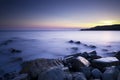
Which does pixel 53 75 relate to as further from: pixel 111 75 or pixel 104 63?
pixel 104 63

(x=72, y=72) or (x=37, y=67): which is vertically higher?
(x=37, y=67)

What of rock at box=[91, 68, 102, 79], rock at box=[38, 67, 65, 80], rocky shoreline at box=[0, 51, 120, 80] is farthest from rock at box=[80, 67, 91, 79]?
rock at box=[38, 67, 65, 80]

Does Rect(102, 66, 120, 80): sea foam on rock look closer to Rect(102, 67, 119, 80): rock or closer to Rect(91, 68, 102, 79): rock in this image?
Rect(102, 67, 119, 80): rock

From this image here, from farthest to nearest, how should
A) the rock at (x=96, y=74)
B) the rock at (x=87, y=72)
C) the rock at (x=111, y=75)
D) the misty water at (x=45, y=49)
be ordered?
the misty water at (x=45, y=49) → the rock at (x=87, y=72) → the rock at (x=96, y=74) → the rock at (x=111, y=75)

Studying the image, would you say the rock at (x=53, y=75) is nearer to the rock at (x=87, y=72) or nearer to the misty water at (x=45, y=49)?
the rock at (x=87, y=72)

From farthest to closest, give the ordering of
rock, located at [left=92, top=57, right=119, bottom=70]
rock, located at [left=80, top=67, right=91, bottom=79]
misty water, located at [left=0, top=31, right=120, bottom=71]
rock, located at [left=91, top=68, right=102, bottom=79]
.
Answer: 1. misty water, located at [left=0, top=31, right=120, bottom=71]
2. rock, located at [left=92, top=57, right=119, bottom=70]
3. rock, located at [left=80, top=67, right=91, bottom=79]
4. rock, located at [left=91, top=68, right=102, bottom=79]

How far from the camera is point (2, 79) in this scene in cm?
608

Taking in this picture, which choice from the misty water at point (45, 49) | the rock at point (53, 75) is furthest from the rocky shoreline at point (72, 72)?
the misty water at point (45, 49)

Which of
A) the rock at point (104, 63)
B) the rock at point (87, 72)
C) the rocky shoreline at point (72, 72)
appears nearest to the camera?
the rocky shoreline at point (72, 72)

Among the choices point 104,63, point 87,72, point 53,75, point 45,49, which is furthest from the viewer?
point 45,49

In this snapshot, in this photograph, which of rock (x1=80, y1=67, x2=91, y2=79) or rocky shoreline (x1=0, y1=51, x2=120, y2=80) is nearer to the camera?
rocky shoreline (x1=0, y1=51, x2=120, y2=80)

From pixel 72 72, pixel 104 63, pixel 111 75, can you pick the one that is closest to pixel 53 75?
pixel 72 72

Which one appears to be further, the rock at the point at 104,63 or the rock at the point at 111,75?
the rock at the point at 104,63

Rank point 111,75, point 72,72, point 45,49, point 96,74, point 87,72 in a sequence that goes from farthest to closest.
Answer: point 45,49 < point 72,72 < point 87,72 < point 96,74 < point 111,75
